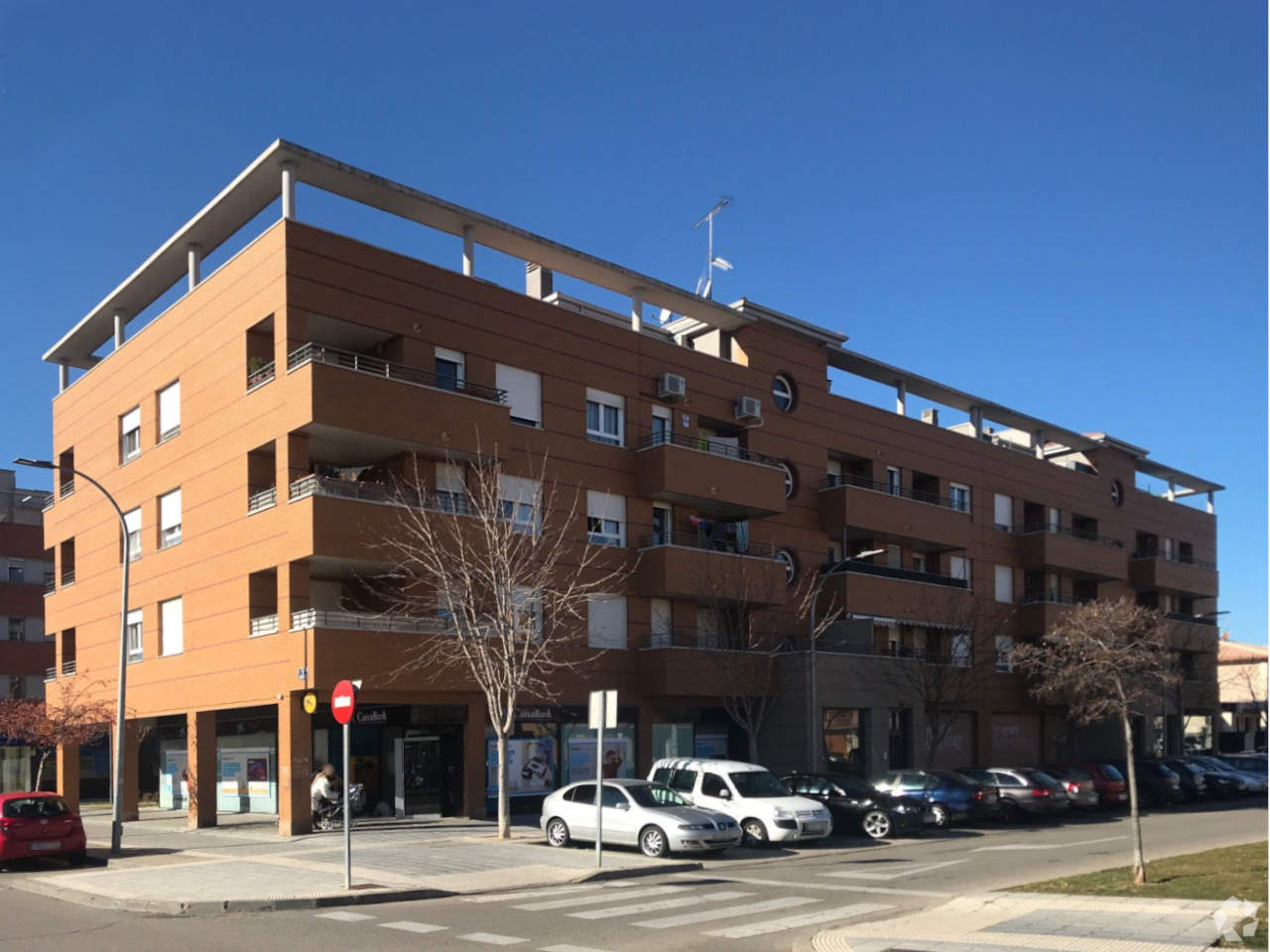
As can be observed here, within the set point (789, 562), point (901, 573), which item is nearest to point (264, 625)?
point (789, 562)

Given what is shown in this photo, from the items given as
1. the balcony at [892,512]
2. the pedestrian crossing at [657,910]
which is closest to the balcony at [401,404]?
the pedestrian crossing at [657,910]

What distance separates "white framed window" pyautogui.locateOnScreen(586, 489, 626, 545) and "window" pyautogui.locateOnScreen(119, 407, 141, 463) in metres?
13.2

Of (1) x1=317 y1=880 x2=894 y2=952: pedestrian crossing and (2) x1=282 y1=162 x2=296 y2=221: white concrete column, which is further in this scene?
(2) x1=282 y1=162 x2=296 y2=221: white concrete column

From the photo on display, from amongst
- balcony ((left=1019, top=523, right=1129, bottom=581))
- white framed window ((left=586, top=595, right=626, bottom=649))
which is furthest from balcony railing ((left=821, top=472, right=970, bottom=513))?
white framed window ((left=586, top=595, right=626, bottom=649))

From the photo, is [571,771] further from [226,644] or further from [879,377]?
[879,377]

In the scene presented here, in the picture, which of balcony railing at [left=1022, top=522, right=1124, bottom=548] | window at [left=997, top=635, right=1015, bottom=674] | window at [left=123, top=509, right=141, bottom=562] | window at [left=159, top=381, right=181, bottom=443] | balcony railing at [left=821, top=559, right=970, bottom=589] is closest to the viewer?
window at [left=159, top=381, right=181, bottom=443]

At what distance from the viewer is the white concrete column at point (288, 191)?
97.0 feet

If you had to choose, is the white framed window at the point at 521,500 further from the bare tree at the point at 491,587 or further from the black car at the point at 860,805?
the black car at the point at 860,805

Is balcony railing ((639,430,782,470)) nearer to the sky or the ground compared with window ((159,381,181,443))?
nearer to the ground

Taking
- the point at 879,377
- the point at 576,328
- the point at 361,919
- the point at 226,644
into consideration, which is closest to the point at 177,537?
the point at 226,644

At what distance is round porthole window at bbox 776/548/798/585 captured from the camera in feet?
136

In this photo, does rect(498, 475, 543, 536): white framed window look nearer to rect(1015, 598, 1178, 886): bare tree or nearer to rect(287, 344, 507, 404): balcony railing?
rect(287, 344, 507, 404): balcony railing

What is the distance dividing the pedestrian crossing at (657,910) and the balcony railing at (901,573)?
79.5 ft

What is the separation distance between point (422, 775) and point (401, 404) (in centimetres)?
968
